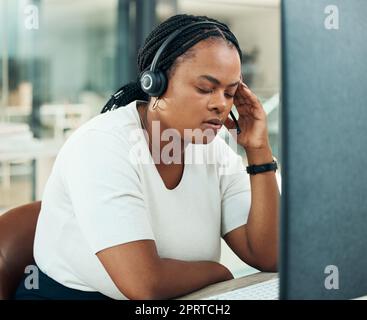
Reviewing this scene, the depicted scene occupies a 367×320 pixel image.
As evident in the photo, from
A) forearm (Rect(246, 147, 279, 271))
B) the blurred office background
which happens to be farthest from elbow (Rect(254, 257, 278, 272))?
the blurred office background

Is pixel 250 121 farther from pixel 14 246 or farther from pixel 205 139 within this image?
pixel 14 246

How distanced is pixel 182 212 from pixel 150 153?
0.41 ft

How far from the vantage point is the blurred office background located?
2.34m

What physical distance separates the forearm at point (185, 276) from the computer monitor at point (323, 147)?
1.08ft

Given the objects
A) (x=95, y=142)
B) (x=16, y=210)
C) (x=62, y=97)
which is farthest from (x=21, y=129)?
(x=95, y=142)

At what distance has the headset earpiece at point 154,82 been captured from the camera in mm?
1023

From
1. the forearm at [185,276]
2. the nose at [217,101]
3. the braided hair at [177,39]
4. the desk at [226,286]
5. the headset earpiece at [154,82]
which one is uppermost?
the braided hair at [177,39]

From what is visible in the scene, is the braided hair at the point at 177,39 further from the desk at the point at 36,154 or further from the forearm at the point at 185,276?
the desk at the point at 36,154

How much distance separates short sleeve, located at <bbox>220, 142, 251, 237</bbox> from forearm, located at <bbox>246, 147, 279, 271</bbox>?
0.03m

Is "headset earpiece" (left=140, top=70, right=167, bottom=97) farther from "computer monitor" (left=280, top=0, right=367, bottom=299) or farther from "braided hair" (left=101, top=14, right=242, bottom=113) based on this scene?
"computer monitor" (left=280, top=0, right=367, bottom=299)

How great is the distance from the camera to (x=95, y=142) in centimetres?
100

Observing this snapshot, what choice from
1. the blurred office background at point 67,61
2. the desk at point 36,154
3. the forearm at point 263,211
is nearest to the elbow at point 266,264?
the forearm at point 263,211

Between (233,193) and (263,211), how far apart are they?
76 mm

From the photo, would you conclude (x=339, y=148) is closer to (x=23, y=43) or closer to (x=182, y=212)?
(x=182, y=212)
